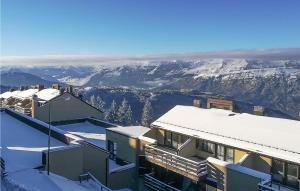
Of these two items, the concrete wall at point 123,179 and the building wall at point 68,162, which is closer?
the building wall at point 68,162

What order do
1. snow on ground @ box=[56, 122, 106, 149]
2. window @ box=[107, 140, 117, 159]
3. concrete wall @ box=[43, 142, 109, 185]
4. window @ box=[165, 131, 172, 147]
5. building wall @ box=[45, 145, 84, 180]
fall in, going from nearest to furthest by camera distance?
building wall @ box=[45, 145, 84, 180] < concrete wall @ box=[43, 142, 109, 185] < window @ box=[165, 131, 172, 147] < window @ box=[107, 140, 117, 159] < snow on ground @ box=[56, 122, 106, 149]

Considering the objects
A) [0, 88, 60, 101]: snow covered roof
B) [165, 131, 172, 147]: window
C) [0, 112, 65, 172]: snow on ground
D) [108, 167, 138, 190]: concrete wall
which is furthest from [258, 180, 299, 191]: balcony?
[0, 88, 60, 101]: snow covered roof

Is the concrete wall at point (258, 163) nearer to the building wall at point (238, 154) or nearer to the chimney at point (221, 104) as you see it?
the building wall at point (238, 154)

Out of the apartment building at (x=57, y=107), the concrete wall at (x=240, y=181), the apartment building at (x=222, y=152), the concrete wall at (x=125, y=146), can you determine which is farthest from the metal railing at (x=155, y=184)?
the apartment building at (x=57, y=107)

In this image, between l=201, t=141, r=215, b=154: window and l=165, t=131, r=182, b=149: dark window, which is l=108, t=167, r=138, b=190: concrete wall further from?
l=201, t=141, r=215, b=154: window

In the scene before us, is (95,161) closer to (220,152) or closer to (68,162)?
(68,162)

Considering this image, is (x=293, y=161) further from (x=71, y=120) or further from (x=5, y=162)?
(x=71, y=120)

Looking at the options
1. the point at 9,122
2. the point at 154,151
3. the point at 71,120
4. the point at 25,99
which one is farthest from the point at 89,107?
the point at 154,151
